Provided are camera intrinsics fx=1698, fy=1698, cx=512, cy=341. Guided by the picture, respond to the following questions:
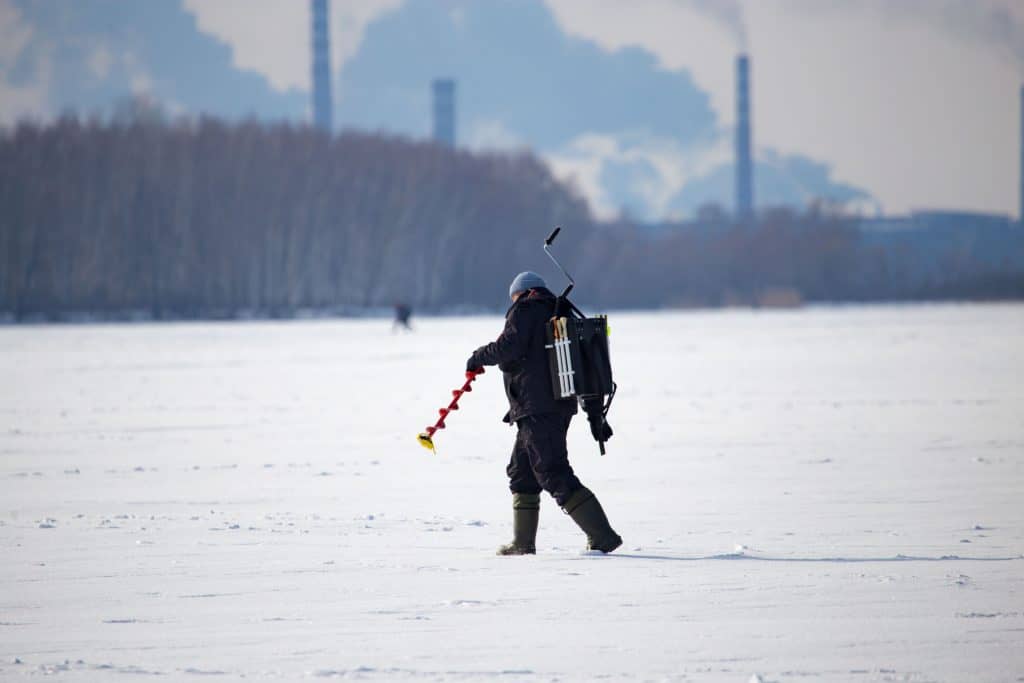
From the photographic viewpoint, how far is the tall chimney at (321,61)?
12212cm

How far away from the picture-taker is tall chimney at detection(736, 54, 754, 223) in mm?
137750

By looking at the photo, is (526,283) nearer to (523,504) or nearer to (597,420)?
(597,420)

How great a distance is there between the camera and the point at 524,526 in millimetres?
8422

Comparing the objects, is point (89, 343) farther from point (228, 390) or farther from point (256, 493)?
point (256, 493)

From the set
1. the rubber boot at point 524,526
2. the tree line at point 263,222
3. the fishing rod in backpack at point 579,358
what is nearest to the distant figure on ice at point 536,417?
the rubber boot at point 524,526

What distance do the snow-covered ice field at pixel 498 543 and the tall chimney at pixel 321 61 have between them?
10349 cm

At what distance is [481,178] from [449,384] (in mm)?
74202

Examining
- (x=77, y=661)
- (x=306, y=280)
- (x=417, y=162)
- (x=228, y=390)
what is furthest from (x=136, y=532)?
(x=417, y=162)

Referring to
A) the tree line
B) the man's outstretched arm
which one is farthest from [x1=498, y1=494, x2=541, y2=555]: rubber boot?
the tree line

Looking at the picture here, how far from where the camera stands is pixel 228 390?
923 inches

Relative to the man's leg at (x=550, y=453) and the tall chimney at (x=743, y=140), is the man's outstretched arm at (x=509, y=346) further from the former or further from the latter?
the tall chimney at (x=743, y=140)

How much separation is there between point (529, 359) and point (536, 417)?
0.94 feet

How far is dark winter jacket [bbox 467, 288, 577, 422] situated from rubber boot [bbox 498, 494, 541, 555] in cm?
42

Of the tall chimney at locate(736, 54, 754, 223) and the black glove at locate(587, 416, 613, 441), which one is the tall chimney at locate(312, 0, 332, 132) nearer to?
the tall chimney at locate(736, 54, 754, 223)
